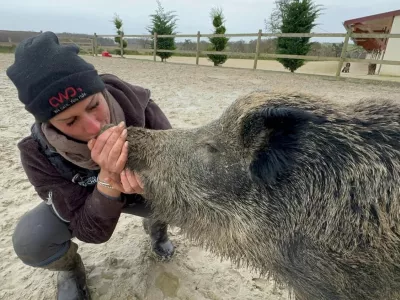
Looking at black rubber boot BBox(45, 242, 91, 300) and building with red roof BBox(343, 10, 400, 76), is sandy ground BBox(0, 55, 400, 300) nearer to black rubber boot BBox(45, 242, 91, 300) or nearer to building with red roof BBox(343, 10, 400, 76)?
black rubber boot BBox(45, 242, 91, 300)

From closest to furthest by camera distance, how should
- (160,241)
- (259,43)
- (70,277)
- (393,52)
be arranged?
(70,277) < (160,241) < (259,43) < (393,52)

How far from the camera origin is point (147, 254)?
2.46 m

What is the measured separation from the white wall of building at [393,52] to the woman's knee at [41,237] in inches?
718

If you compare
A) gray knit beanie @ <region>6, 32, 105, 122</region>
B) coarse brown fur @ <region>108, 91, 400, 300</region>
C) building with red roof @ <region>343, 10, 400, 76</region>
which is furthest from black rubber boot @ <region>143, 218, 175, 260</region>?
building with red roof @ <region>343, 10, 400, 76</region>

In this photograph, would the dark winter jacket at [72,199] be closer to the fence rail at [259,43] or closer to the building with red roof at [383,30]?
the fence rail at [259,43]

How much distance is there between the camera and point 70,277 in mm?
2068

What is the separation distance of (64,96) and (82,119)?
0.47ft

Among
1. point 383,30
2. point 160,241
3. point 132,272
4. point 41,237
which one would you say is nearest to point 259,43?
point 383,30

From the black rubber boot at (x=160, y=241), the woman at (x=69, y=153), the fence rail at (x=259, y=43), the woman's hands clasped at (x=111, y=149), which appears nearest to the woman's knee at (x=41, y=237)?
the woman at (x=69, y=153)

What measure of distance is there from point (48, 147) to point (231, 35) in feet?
53.2

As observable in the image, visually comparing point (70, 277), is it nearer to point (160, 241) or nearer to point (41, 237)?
point (41, 237)

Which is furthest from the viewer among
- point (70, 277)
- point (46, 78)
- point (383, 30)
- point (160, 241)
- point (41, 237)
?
point (383, 30)

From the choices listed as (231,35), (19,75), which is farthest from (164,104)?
(231,35)

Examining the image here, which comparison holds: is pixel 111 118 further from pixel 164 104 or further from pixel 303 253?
pixel 164 104
